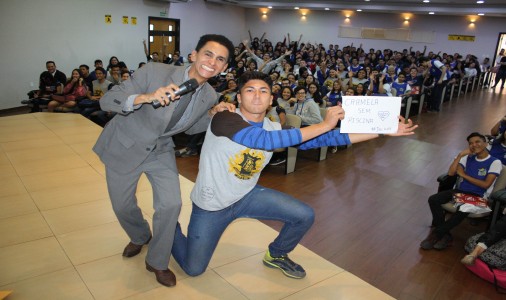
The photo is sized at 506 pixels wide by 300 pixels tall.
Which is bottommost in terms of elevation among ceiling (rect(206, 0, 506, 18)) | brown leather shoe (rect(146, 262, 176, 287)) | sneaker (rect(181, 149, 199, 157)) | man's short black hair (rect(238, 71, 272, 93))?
sneaker (rect(181, 149, 199, 157))

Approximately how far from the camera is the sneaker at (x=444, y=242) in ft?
11.5

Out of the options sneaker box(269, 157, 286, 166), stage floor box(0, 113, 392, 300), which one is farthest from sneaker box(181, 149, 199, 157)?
stage floor box(0, 113, 392, 300)

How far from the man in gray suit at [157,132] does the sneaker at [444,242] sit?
97.7 inches

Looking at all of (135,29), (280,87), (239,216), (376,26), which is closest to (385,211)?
(239,216)

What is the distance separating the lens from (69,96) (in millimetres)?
7047

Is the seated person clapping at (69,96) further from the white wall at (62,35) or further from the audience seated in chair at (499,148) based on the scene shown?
the audience seated in chair at (499,148)

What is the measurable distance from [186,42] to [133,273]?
13493 mm

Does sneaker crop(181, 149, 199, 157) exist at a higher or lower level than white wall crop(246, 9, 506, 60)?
lower

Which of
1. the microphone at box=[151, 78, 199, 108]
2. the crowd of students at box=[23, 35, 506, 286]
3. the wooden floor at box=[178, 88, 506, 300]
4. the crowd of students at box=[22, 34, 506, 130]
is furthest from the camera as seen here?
the crowd of students at box=[22, 34, 506, 130]

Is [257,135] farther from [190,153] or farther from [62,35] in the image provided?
[62,35]

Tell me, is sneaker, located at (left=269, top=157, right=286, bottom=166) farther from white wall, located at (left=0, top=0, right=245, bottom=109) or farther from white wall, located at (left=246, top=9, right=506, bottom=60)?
white wall, located at (left=246, top=9, right=506, bottom=60)

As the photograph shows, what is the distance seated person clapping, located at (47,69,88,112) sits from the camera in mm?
7039

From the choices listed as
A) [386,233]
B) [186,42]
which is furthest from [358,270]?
[186,42]

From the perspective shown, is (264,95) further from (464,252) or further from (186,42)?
(186,42)
